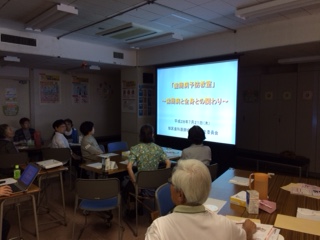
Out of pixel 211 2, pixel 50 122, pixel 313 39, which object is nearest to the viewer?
pixel 211 2

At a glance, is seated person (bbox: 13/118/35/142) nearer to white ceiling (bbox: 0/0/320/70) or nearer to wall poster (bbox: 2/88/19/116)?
wall poster (bbox: 2/88/19/116)

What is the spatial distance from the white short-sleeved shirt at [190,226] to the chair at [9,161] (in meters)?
3.18

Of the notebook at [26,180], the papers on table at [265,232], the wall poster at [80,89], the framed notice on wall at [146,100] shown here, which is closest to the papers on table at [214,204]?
the papers on table at [265,232]

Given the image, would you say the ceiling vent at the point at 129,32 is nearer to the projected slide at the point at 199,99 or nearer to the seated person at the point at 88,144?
the projected slide at the point at 199,99

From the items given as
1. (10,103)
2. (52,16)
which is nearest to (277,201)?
(52,16)

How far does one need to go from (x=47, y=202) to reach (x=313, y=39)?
4.58 metres

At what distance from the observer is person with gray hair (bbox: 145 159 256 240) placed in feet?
3.61

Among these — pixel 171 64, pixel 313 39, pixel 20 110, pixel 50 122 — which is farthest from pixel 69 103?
pixel 313 39

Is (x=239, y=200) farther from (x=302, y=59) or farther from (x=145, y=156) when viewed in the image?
(x=302, y=59)

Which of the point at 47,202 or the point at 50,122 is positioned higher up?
the point at 50,122

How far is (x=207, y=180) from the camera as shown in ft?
3.81

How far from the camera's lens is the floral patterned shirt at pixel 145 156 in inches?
120

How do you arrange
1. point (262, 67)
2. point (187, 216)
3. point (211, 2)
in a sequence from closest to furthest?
point (187, 216), point (211, 2), point (262, 67)

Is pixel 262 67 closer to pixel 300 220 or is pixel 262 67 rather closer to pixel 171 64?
pixel 171 64
